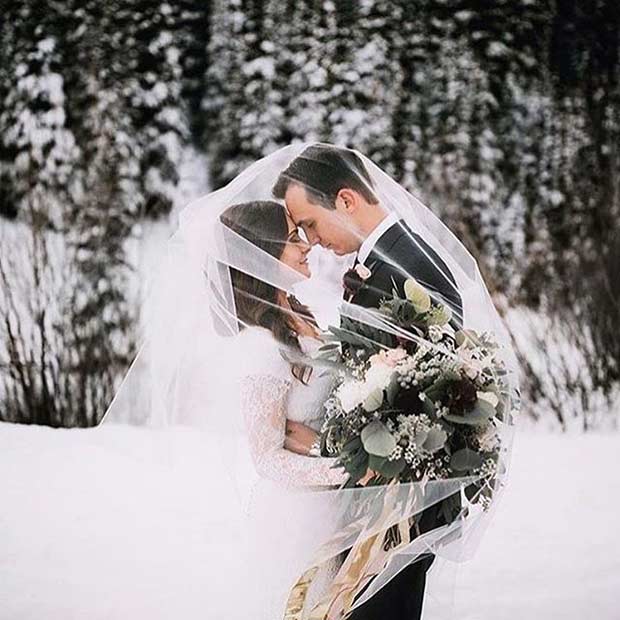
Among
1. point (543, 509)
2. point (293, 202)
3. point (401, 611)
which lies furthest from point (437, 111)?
point (401, 611)

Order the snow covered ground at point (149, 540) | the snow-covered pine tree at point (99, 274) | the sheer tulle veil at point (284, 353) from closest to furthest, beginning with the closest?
the sheer tulle veil at point (284, 353) < the snow covered ground at point (149, 540) < the snow-covered pine tree at point (99, 274)

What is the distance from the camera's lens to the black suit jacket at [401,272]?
1959 mm

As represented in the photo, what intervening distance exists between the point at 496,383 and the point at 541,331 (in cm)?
233

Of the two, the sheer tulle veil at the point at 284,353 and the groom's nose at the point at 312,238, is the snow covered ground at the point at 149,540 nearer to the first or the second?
the sheer tulle veil at the point at 284,353

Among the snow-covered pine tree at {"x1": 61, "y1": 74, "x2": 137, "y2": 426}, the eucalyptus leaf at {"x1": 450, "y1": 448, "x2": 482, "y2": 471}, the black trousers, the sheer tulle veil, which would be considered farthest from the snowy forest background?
the eucalyptus leaf at {"x1": 450, "y1": 448, "x2": 482, "y2": 471}

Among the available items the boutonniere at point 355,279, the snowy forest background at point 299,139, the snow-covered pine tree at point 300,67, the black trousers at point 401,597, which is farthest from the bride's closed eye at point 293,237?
the snow-covered pine tree at point 300,67

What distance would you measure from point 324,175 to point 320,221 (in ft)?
0.27

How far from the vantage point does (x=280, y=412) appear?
6.12ft

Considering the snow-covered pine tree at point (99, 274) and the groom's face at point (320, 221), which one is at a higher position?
the groom's face at point (320, 221)

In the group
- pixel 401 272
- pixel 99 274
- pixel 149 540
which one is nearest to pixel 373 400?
pixel 401 272

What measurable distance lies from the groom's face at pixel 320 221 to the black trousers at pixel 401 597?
501 millimetres

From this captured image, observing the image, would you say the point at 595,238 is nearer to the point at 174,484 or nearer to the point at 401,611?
the point at 174,484

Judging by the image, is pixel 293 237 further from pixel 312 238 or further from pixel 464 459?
pixel 464 459

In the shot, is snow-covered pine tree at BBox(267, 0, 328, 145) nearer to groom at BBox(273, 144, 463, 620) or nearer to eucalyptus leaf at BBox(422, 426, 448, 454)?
groom at BBox(273, 144, 463, 620)
